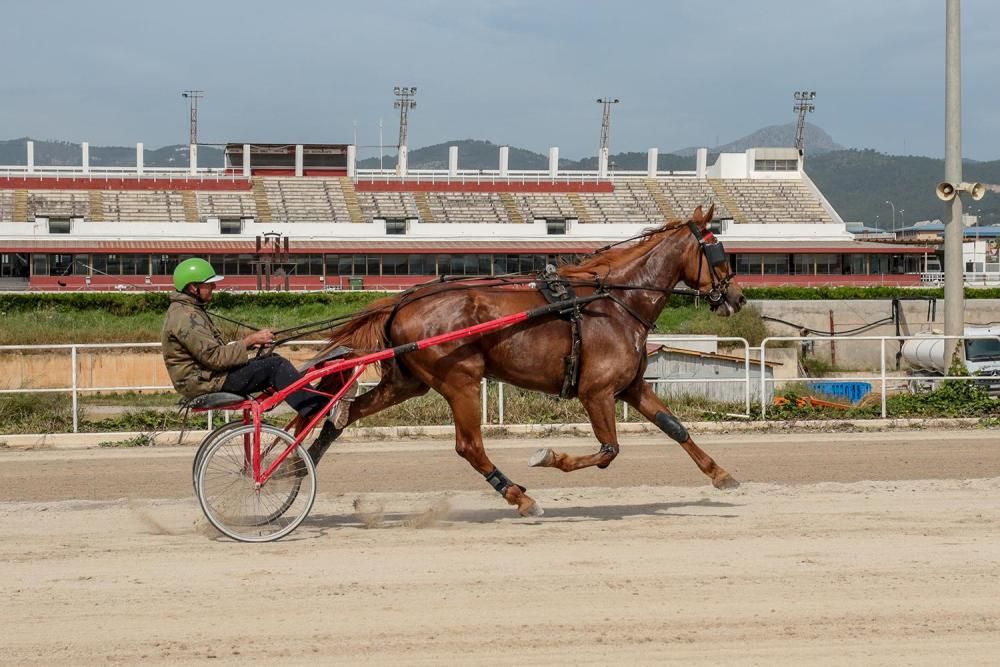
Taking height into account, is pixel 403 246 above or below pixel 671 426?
above

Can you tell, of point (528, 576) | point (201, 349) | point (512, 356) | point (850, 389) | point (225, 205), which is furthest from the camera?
point (225, 205)

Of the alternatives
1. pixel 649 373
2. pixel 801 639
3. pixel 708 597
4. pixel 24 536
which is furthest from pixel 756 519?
pixel 649 373

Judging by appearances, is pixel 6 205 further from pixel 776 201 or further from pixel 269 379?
pixel 269 379

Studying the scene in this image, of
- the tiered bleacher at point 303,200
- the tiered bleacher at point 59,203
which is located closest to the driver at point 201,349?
the tiered bleacher at point 59,203

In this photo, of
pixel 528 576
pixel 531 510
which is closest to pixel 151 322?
pixel 531 510

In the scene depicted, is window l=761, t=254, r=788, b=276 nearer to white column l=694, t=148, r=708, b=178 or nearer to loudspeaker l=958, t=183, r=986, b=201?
white column l=694, t=148, r=708, b=178

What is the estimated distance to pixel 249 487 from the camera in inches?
287

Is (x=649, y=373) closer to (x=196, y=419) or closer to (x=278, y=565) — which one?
(x=196, y=419)

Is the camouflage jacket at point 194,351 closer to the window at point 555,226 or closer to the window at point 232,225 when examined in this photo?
the window at point 232,225

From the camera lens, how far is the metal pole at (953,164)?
17.3 meters

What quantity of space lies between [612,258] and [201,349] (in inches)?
118

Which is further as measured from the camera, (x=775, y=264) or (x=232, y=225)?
(x=232, y=225)

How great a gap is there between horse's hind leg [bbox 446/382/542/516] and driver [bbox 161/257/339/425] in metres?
1.21

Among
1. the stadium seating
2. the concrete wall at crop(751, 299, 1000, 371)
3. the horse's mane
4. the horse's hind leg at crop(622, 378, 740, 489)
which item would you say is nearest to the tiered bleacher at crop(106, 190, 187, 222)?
the stadium seating
